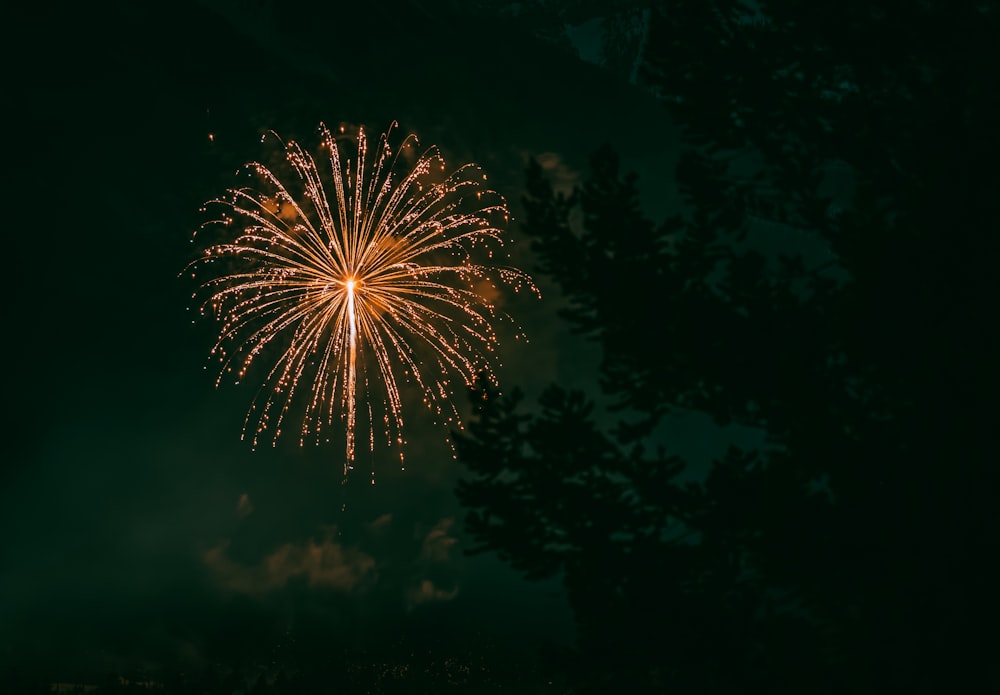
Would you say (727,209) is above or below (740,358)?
above

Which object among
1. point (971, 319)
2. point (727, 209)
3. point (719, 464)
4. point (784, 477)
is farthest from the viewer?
point (727, 209)

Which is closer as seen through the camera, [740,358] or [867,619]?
[867,619]

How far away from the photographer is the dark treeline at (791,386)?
8641 mm

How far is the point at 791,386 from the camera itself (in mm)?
9891

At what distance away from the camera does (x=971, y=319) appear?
9016 mm

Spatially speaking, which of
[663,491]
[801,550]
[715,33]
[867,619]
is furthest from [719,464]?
[715,33]

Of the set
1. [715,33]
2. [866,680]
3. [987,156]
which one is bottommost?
[866,680]

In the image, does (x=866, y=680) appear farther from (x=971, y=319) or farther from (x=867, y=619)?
(x=971, y=319)

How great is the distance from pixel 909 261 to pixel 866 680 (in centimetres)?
426

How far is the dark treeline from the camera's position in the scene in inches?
340

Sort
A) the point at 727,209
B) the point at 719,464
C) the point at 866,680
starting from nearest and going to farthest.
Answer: the point at 866,680 < the point at 719,464 < the point at 727,209

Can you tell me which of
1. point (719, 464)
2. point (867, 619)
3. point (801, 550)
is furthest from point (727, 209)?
point (867, 619)

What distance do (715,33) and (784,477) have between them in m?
8.33

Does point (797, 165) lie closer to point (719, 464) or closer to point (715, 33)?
point (715, 33)
